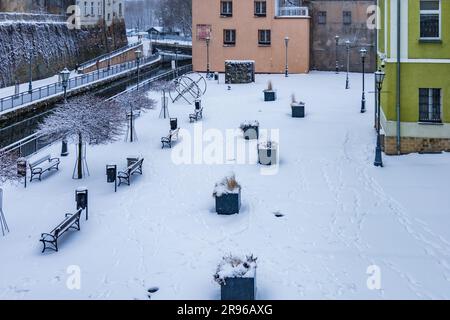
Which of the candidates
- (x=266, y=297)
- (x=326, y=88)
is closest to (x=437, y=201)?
(x=266, y=297)

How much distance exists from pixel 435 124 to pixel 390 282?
1211 cm

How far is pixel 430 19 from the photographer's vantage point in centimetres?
2223

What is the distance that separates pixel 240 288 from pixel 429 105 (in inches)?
583

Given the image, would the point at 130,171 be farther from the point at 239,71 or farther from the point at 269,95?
the point at 239,71

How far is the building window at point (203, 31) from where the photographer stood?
55594mm

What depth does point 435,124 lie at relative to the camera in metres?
22.2

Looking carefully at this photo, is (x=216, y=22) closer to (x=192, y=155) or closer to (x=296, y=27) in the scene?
Result: (x=296, y=27)

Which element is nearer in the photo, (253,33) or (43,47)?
(253,33)

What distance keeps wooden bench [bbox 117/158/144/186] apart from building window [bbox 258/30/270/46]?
35.2 metres

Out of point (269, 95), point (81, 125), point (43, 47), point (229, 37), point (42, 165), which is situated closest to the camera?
point (81, 125)

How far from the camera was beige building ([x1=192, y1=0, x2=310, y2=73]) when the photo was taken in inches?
2135

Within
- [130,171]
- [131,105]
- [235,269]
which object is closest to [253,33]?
[131,105]

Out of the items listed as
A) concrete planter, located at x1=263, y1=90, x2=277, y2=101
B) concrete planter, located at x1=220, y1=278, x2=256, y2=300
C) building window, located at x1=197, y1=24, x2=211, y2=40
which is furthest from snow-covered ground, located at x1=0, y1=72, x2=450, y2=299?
building window, located at x1=197, y1=24, x2=211, y2=40

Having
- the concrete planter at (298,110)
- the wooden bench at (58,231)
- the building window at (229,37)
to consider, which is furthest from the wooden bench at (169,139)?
the building window at (229,37)
